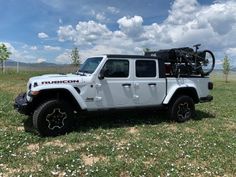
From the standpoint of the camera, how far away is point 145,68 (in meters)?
9.54

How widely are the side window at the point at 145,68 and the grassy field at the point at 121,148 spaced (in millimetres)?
1536

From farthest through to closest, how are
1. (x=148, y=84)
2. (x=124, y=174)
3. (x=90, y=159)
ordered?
(x=148, y=84)
(x=90, y=159)
(x=124, y=174)

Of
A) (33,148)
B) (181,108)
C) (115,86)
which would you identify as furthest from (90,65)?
(181,108)

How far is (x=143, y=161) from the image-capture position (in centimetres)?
650

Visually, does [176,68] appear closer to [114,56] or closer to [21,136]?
[114,56]

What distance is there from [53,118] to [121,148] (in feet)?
6.53

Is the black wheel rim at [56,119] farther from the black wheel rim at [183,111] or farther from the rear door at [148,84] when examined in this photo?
the black wheel rim at [183,111]

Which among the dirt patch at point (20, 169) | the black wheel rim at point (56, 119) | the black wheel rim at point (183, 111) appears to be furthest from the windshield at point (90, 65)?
the dirt patch at point (20, 169)

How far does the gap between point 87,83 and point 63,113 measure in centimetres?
101

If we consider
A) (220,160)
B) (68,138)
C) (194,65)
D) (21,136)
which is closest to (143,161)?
(220,160)

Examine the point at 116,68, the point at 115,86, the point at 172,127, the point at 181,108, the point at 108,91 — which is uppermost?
the point at 116,68

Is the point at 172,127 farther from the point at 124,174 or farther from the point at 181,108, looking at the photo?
the point at 124,174

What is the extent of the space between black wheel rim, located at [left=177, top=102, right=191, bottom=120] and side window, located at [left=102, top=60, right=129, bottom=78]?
2239mm

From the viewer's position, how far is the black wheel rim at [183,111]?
10086 mm
